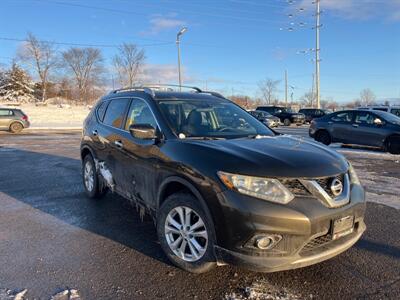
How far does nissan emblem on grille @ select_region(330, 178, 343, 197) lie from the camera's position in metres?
3.20

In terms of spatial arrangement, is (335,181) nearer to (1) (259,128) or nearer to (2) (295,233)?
(2) (295,233)

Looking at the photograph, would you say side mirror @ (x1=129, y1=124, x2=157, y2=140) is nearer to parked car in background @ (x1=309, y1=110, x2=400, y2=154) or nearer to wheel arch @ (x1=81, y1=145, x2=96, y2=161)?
wheel arch @ (x1=81, y1=145, x2=96, y2=161)

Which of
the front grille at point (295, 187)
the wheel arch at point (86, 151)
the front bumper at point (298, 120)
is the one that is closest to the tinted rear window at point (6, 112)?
the wheel arch at point (86, 151)

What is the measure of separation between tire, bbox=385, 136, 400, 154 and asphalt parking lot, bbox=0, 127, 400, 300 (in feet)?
23.2

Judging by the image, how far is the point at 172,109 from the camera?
4336 millimetres

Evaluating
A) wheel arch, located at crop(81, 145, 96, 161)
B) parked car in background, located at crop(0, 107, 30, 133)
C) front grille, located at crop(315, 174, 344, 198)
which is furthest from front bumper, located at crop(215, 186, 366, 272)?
parked car in background, located at crop(0, 107, 30, 133)

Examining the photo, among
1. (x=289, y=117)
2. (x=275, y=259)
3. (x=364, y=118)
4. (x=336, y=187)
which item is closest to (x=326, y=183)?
(x=336, y=187)

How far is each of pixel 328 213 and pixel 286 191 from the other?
415 mm

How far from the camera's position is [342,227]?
3248mm

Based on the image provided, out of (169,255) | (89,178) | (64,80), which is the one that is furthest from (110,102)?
(64,80)

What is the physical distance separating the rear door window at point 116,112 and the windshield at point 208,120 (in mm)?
939

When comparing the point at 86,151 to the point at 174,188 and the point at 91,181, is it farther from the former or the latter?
the point at 174,188

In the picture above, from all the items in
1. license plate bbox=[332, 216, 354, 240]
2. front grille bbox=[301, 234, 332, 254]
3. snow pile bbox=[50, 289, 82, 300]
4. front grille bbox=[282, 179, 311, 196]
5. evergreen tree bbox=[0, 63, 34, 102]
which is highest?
evergreen tree bbox=[0, 63, 34, 102]

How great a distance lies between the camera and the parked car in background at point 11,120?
23516 millimetres
